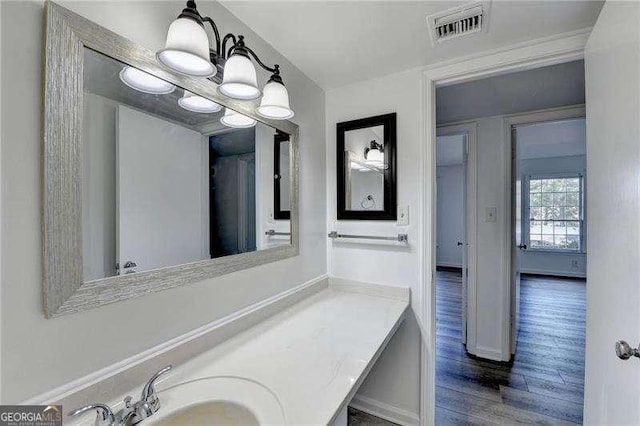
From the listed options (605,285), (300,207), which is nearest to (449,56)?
(300,207)

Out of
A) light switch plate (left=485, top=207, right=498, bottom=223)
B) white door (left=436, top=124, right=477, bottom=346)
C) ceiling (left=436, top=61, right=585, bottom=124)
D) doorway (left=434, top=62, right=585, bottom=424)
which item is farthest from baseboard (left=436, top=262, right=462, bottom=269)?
ceiling (left=436, top=61, right=585, bottom=124)

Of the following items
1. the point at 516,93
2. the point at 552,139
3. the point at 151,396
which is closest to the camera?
the point at 151,396

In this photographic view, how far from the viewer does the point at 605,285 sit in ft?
3.43

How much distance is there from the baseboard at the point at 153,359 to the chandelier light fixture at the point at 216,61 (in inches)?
35.0

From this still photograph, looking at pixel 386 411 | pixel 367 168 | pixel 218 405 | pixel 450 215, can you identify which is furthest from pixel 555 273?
pixel 218 405

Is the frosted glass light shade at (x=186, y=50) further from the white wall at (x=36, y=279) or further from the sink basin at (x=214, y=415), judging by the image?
the sink basin at (x=214, y=415)

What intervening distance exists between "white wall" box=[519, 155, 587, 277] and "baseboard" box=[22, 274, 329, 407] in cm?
598

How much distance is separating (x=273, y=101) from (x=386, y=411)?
6.26 ft

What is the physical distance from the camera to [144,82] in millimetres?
899

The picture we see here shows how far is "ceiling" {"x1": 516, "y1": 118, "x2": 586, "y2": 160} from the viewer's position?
3234mm

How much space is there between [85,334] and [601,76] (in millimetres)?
1915

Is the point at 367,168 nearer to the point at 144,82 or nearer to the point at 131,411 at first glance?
the point at 144,82

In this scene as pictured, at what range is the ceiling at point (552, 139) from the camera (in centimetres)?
323

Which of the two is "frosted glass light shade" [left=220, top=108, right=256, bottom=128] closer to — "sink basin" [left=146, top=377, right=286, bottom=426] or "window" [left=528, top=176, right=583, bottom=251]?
"sink basin" [left=146, top=377, right=286, bottom=426]
